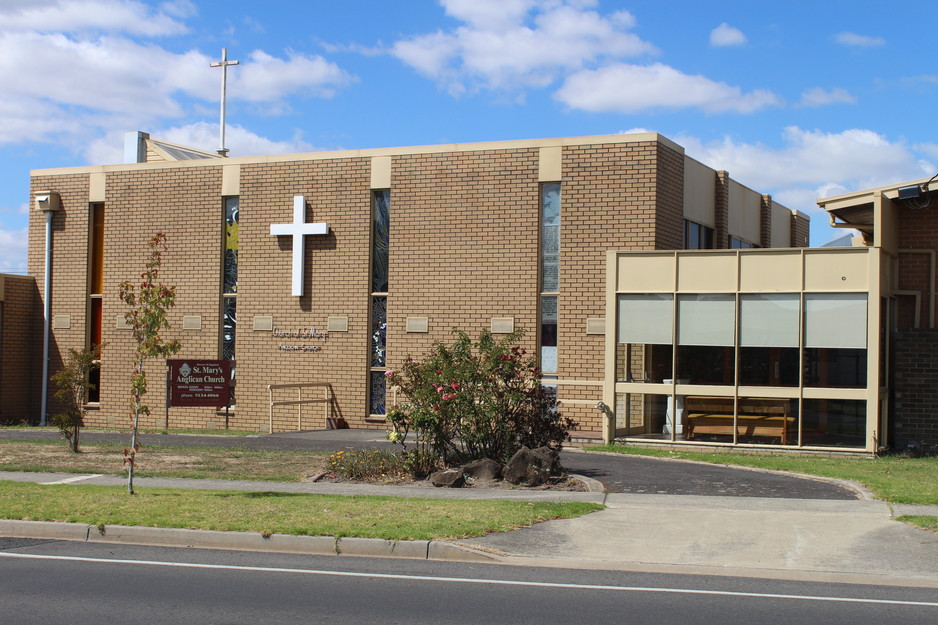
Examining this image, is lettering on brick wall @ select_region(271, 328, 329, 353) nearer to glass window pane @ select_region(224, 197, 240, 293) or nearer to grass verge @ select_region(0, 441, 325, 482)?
glass window pane @ select_region(224, 197, 240, 293)

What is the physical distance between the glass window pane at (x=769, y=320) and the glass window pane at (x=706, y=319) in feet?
0.76

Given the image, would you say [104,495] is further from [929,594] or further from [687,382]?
[687,382]

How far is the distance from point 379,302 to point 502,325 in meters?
3.44

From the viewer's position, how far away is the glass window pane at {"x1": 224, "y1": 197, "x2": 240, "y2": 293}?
26.2 metres

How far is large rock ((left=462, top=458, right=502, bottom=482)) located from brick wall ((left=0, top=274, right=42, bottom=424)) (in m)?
18.0

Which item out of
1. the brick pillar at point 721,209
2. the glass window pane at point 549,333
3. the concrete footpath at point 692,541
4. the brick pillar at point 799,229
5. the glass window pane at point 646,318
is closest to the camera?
the concrete footpath at point 692,541

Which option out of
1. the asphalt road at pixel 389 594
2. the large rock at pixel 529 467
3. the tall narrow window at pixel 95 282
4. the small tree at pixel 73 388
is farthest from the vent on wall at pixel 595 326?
the tall narrow window at pixel 95 282

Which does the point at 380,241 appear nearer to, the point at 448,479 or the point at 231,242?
the point at 231,242

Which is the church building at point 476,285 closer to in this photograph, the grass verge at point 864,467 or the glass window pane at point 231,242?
the glass window pane at point 231,242

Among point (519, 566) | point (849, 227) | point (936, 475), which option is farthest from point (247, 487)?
point (849, 227)

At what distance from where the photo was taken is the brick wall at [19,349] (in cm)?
2762

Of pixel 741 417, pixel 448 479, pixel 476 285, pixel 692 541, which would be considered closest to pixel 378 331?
pixel 476 285

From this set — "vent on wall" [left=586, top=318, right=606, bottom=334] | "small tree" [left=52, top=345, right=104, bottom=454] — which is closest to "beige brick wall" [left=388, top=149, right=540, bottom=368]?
"vent on wall" [left=586, top=318, right=606, bottom=334]

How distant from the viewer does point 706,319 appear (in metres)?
19.5
